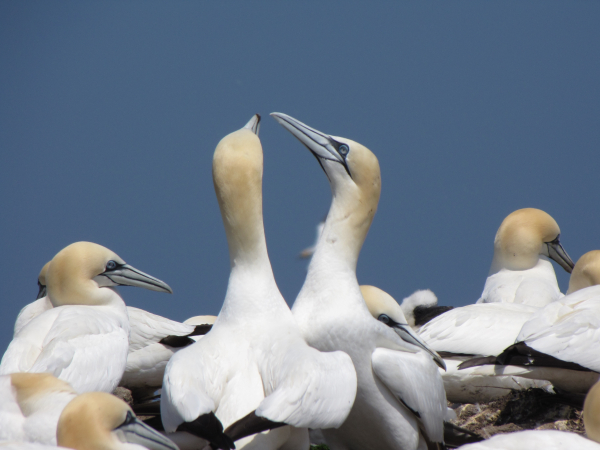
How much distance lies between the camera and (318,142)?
5406mm

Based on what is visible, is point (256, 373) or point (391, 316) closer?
point (256, 373)

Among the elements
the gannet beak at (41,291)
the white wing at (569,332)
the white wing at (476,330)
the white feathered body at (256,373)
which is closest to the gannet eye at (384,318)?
the white feathered body at (256,373)

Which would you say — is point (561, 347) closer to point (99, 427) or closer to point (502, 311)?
point (502, 311)

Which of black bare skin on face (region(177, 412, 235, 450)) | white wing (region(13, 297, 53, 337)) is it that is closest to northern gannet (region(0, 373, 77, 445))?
black bare skin on face (region(177, 412, 235, 450))

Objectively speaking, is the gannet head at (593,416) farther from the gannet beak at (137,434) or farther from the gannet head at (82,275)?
the gannet head at (82,275)

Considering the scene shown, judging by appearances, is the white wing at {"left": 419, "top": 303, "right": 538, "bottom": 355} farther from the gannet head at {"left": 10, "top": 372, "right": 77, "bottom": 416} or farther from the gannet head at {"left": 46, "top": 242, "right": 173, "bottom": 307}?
the gannet head at {"left": 10, "top": 372, "right": 77, "bottom": 416}

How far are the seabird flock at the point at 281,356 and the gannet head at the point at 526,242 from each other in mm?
1310

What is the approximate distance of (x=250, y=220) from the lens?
489 centimetres

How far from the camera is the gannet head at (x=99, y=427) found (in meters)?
3.70

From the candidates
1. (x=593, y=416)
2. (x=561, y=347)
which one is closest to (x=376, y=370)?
(x=593, y=416)

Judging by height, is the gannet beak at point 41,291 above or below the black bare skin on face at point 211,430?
below

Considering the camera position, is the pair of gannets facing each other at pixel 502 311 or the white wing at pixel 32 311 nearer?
the pair of gannets facing each other at pixel 502 311

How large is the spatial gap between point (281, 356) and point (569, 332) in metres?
2.00

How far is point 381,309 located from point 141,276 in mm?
2006
